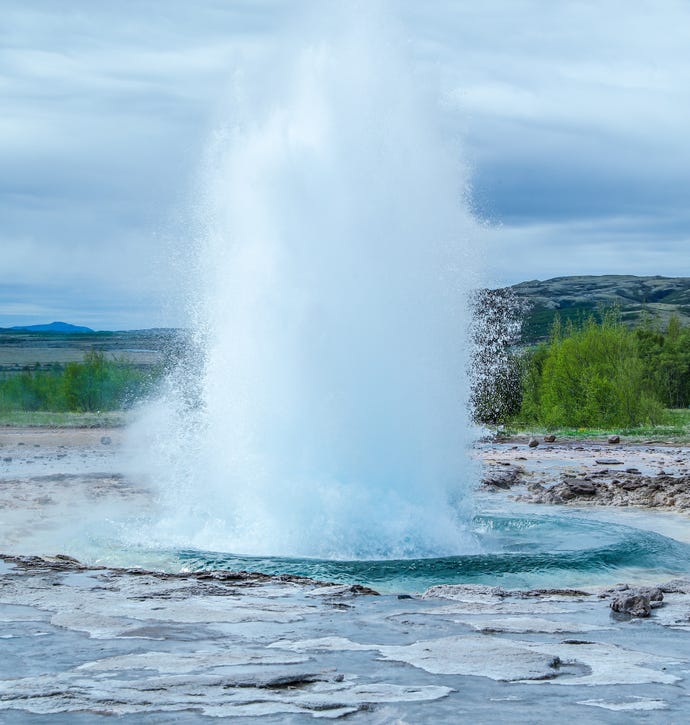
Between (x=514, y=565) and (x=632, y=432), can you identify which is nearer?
(x=514, y=565)

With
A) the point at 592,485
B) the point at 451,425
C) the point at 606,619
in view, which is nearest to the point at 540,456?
the point at 592,485

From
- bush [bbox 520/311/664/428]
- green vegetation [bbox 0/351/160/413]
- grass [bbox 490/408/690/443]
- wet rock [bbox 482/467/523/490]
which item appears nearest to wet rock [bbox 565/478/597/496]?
wet rock [bbox 482/467/523/490]

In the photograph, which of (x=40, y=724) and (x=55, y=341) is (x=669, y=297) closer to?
(x=55, y=341)

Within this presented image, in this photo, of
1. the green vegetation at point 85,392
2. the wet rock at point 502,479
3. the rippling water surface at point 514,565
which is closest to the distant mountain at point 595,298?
the green vegetation at point 85,392

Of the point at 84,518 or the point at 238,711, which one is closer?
the point at 238,711

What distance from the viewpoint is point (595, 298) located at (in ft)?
593

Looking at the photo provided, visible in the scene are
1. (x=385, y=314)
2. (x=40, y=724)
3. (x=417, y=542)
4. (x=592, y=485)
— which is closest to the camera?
(x=40, y=724)

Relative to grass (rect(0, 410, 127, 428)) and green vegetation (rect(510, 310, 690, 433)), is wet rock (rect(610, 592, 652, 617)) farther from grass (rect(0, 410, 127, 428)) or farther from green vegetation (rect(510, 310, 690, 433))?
grass (rect(0, 410, 127, 428))

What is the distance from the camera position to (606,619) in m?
7.23

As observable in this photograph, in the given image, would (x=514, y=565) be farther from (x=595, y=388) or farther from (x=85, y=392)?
(x=85, y=392)

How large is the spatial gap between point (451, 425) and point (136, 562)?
13.7 ft

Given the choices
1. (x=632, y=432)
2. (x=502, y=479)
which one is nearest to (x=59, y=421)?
(x=632, y=432)

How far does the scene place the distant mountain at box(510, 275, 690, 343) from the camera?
163 metres

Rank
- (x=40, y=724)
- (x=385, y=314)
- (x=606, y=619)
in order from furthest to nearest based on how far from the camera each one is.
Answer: (x=385, y=314) → (x=606, y=619) → (x=40, y=724)
